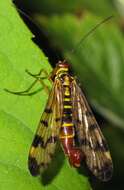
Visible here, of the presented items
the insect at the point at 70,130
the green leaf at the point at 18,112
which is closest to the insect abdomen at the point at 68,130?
the insect at the point at 70,130

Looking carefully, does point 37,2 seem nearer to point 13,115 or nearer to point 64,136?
point 64,136

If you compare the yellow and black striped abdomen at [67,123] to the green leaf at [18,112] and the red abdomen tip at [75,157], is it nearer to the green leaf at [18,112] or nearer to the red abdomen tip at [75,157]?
the red abdomen tip at [75,157]

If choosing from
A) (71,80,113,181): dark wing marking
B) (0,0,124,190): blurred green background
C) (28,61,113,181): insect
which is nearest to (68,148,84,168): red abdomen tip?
(28,61,113,181): insect

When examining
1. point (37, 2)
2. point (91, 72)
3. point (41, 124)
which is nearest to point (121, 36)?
point (91, 72)

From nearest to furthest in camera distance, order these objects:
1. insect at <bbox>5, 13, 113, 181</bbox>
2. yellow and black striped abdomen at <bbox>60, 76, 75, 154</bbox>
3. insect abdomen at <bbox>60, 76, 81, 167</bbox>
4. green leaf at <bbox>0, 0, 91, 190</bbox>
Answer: green leaf at <bbox>0, 0, 91, 190</bbox>, insect abdomen at <bbox>60, 76, 81, 167</bbox>, insect at <bbox>5, 13, 113, 181</bbox>, yellow and black striped abdomen at <bbox>60, 76, 75, 154</bbox>

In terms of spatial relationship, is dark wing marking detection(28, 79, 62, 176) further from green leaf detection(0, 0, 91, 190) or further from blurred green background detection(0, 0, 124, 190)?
blurred green background detection(0, 0, 124, 190)

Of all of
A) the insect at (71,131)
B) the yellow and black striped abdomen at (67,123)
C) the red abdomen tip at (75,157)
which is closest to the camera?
the red abdomen tip at (75,157)
